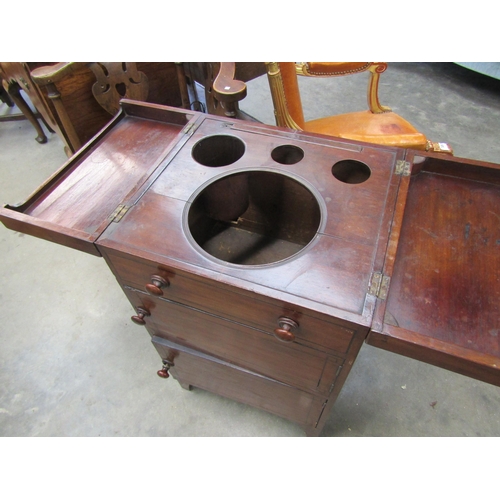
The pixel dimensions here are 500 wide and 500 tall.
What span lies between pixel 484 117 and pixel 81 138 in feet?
10.1

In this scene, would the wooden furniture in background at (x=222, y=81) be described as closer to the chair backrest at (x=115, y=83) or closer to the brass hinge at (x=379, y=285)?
the chair backrest at (x=115, y=83)

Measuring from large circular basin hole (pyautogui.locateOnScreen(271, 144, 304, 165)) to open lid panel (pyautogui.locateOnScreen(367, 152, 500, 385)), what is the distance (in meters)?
0.31

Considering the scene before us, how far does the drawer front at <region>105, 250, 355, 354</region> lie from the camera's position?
699 mm

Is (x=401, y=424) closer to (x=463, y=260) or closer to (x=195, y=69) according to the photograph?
(x=463, y=260)

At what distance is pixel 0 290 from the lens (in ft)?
6.33

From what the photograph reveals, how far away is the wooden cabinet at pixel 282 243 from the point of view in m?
0.69

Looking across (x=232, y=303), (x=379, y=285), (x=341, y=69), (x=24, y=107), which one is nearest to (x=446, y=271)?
(x=379, y=285)

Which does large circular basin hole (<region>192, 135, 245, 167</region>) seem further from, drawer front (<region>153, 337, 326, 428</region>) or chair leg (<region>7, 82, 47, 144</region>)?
chair leg (<region>7, 82, 47, 144</region>)

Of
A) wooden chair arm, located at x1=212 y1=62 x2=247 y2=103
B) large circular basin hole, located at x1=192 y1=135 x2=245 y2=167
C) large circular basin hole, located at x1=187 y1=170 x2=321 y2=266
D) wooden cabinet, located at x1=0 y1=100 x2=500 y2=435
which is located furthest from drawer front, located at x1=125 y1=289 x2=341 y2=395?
wooden chair arm, located at x1=212 y1=62 x2=247 y2=103

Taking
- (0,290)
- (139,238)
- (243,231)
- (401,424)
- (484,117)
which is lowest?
(401,424)

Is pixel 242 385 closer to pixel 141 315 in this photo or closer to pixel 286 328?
pixel 141 315

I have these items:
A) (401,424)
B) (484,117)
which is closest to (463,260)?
(401,424)

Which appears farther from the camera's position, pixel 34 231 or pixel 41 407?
pixel 41 407

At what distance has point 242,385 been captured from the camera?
122 cm
